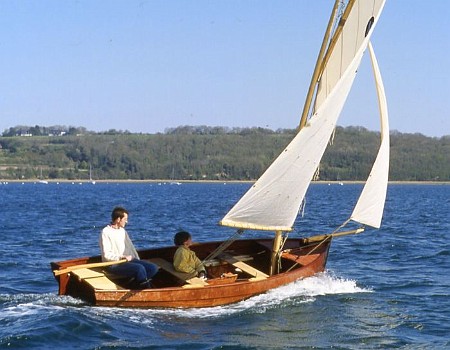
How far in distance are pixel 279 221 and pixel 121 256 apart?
406 cm

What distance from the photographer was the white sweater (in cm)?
1809

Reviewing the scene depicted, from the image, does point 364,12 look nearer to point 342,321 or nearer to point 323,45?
point 323,45

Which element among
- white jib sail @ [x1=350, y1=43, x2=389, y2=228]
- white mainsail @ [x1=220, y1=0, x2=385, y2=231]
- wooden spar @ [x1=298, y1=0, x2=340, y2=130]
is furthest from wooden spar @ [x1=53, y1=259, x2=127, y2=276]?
white jib sail @ [x1=350, y1=43, x2=389, y2=228]

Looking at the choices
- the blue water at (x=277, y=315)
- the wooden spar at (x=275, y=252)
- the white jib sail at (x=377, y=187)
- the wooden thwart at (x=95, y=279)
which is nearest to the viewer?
the blue water at (x=277, y=315)

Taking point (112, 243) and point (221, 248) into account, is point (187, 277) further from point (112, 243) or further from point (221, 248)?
point (221, 248)

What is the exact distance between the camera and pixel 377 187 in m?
21.7

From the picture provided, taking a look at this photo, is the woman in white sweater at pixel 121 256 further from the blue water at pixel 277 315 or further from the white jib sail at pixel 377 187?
the white jib sail at pixel 377 187

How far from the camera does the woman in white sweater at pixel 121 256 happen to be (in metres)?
18.0

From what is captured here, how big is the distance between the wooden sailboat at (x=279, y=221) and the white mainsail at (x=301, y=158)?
24mm

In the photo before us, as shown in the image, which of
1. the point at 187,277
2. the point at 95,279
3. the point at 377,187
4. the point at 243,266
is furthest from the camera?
the point at 377,187

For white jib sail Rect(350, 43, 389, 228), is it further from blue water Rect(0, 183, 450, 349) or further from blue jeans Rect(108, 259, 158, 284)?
blue jeans Rect(108, 259, 158, 284)

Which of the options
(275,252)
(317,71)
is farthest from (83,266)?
(317,71)

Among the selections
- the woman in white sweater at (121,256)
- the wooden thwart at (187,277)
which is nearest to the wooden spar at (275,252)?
the wooden thwart at (187,277)

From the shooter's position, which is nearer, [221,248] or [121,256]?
[121,256]
